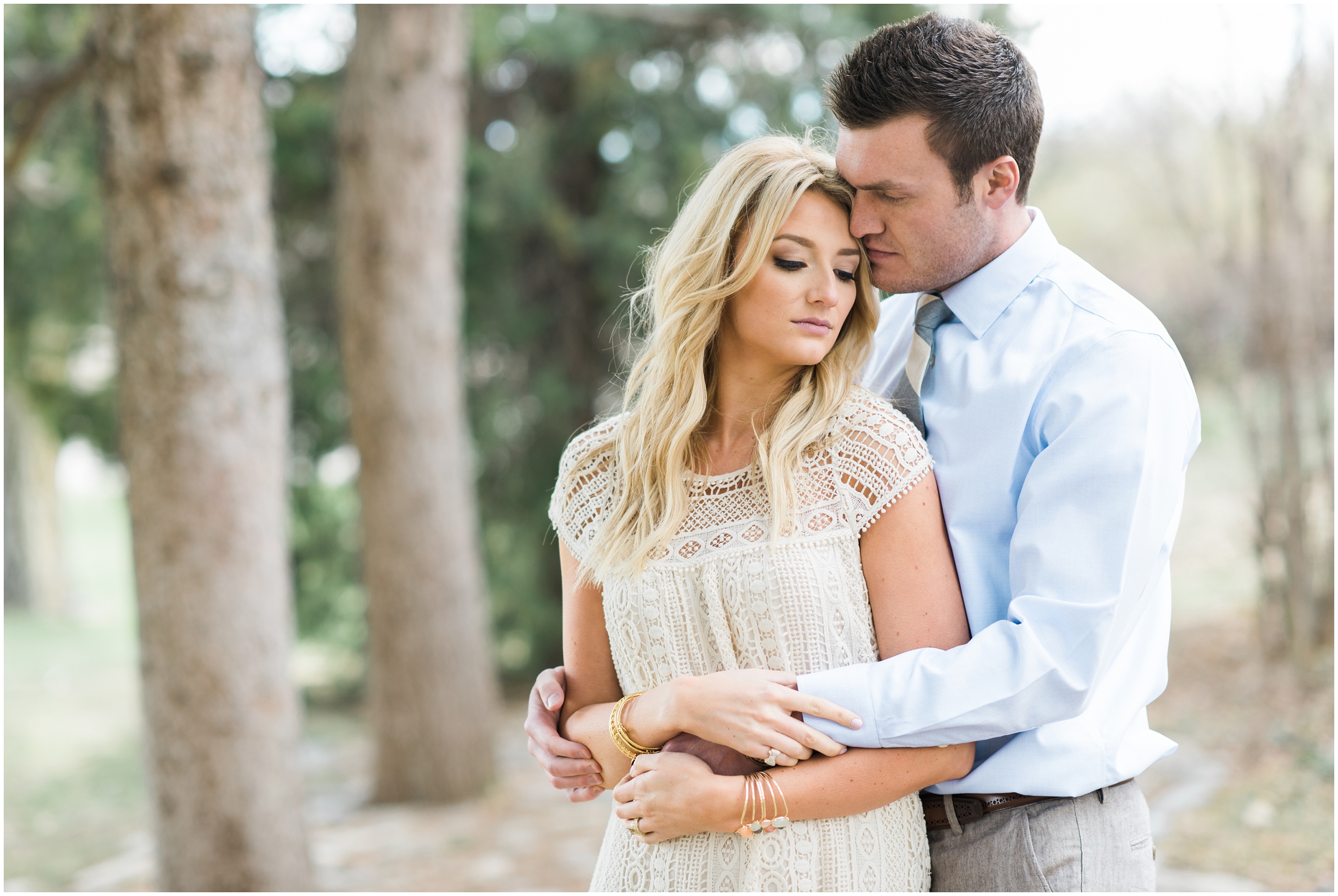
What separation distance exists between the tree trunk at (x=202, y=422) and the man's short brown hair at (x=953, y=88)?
2.26 meters

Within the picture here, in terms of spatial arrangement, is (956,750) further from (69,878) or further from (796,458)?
(69,878)

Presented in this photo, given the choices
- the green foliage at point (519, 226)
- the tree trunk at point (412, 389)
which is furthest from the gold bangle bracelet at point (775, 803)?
the green foliage at point (519, 226)

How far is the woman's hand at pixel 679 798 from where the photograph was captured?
5.61 feet

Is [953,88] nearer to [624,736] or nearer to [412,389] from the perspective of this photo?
[624,736]

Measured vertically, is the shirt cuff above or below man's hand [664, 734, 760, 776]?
above

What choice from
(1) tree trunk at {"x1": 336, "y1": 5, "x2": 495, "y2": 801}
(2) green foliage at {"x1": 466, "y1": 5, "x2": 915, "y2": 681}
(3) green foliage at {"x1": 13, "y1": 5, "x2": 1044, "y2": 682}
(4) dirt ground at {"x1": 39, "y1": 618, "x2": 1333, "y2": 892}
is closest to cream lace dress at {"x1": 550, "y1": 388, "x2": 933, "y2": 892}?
(4) dirt ground at {"x1": 39, "y1": 618, "x2": 1333, "y2": 892}

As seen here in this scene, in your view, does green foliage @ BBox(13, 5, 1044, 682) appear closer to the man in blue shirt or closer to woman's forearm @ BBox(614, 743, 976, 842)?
the man in blue shirt

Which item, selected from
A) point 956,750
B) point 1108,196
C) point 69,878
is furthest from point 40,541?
point 956,750

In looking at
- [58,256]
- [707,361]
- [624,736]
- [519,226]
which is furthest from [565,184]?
[624,736]

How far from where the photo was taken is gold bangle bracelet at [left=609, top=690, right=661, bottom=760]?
1853 mm

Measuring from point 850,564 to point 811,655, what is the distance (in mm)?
166

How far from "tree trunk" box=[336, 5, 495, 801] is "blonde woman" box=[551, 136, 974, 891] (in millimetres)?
4043

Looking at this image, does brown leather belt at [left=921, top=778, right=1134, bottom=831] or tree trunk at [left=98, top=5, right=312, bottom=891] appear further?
tree trunk at [left=98, top=5, right=312, bottom=891]

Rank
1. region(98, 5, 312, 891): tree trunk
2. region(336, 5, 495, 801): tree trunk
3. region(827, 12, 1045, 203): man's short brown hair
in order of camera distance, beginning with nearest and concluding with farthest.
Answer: region(827, 12, 1045, 203): man's short brown hair, region(98, 5, 312, 891): tree trunk, region(336, 5, 495, 801): tree trunk
